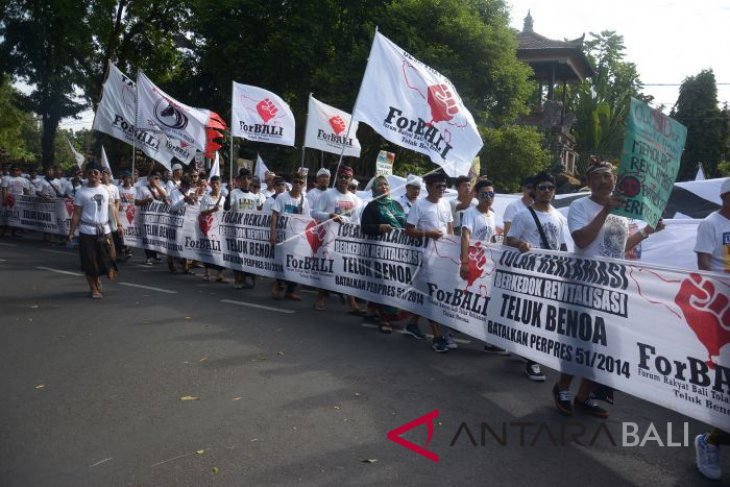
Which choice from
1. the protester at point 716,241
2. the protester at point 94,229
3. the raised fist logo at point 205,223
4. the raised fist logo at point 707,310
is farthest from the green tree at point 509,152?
the raised fist logo at point 707,310

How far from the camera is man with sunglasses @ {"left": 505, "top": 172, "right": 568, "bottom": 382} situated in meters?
6.05

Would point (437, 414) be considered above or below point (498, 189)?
below

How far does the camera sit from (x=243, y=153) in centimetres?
3319

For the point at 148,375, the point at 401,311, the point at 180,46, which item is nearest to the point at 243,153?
the point at 180,46

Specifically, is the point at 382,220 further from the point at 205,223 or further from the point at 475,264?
the point at 205,223

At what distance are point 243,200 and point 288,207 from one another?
4.36 feet

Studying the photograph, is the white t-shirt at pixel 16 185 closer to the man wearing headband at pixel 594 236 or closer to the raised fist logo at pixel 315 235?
the raised fist logo at pixel 315 235

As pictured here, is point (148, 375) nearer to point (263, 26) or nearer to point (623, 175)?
point (623, 175)

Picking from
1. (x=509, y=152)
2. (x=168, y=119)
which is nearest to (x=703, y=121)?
(x=509, y=152)

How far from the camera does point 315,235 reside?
32.2 feet

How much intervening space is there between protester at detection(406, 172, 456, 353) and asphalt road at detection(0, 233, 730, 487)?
122 centimetres

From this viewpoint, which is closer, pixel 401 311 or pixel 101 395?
pixel 101 395

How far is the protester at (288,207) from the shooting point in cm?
1032

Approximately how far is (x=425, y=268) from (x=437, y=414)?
2.80 metres
